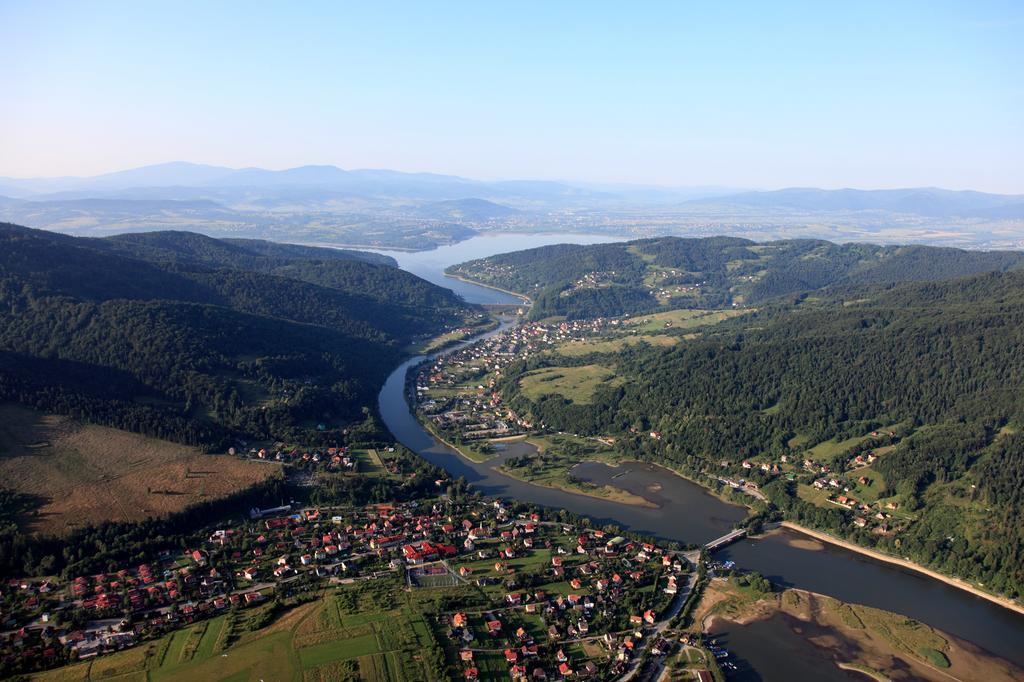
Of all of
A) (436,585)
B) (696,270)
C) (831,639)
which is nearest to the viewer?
(831,639)

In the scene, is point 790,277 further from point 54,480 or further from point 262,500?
point 54,480

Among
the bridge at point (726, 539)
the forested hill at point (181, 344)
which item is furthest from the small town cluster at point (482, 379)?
the bridge at point (726, 539)

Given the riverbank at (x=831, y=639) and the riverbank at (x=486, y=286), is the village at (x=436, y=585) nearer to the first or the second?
the riverbank at (x=831, y=639)

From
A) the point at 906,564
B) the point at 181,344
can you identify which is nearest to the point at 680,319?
the point at 906,564

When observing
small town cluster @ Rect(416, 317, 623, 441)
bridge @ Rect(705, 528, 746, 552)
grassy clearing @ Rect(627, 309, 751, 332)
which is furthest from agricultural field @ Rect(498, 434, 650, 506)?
grassy clearing @ Rect(627, 309, 751, 332)

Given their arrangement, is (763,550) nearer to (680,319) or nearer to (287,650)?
(287,650)

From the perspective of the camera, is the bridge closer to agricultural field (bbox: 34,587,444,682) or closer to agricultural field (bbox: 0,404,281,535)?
agricultural field (bbox: 34,587,444,682)
